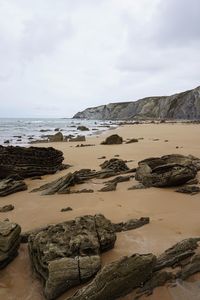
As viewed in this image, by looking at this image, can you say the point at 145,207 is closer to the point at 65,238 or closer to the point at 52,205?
the point at 52,205

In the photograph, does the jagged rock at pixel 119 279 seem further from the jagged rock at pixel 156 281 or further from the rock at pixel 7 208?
the rock at pixel 7 208

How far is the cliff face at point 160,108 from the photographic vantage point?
8706 centimetres

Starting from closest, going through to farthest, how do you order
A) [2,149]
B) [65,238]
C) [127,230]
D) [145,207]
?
[65,238], [127,230], [145,207], [2,149]

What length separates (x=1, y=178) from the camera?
29.6 feet

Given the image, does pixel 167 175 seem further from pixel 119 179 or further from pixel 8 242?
pixel 8 242

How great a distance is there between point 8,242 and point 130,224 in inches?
68.1

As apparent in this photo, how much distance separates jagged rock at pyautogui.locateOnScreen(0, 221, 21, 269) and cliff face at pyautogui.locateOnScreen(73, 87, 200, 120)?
84.2 meters

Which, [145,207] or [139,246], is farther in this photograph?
[145,207]

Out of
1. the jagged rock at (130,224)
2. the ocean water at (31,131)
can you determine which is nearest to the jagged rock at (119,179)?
the jagged rock at (130,224)

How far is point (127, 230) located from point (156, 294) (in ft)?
5.02

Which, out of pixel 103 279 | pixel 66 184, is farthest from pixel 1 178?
pixel 103 279

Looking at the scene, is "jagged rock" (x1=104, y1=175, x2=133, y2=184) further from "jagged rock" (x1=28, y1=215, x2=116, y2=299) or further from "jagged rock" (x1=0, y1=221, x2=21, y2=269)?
"jagged rock" (x1=0, y1=221, x2=21, y2=269)

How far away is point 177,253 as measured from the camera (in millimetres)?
3775

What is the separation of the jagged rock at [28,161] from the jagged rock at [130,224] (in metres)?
4.90
